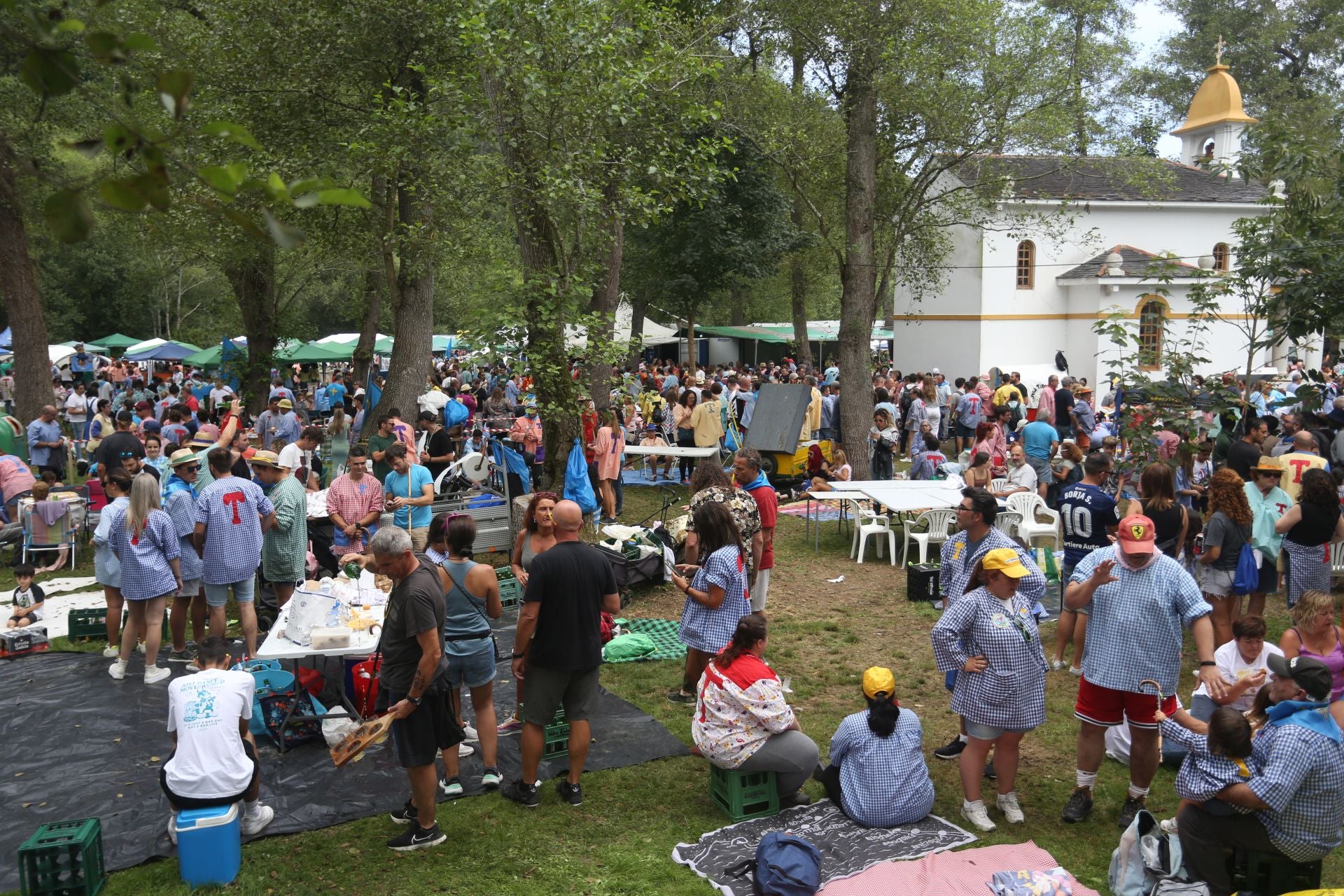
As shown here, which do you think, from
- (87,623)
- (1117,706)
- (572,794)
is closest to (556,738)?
(572,794)

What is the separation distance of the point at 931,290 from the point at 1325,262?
69.5ft

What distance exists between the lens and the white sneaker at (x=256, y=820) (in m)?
A: 5.14

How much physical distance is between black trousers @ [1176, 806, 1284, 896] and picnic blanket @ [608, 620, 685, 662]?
4086mm

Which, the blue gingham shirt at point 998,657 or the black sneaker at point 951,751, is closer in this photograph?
the blue gingham shirt at point 998,657

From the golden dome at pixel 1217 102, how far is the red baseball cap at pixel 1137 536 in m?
35.3

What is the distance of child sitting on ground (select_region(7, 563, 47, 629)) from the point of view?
8.34 m

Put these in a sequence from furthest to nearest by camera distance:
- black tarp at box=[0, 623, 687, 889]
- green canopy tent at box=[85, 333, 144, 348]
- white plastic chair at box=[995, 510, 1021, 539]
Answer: green canopy tent at box=[85, 333, 144, 348] → white plastic chair at box=[995, 510, 1021, 539] → black tarp at box=[0, 623, 687, 889]

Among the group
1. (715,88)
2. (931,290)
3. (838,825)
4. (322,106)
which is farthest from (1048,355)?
(838,825)

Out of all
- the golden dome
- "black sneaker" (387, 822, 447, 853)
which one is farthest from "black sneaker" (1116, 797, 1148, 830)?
the golden dome

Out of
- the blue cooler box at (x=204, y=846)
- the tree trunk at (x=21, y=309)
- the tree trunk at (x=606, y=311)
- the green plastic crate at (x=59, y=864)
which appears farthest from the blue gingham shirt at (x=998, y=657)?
the tree trunk at (x=21, y=309)

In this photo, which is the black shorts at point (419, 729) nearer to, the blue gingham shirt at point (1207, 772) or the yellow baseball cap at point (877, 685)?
the yellow baseball cap at point (877, 685)

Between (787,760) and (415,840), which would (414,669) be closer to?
(415,840)

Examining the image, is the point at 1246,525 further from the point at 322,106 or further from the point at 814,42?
the point at 322,106

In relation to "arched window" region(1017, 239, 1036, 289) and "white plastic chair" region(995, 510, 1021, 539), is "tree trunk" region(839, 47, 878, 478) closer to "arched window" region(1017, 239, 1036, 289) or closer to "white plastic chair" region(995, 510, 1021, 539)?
"white plastic chair" region(995, 510, 1021, 539)
